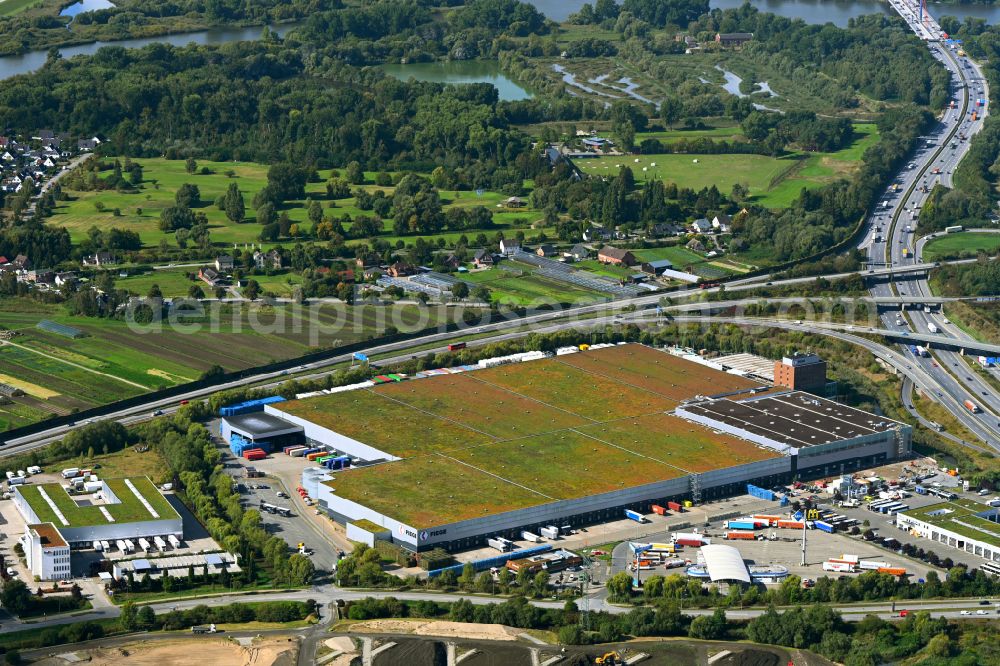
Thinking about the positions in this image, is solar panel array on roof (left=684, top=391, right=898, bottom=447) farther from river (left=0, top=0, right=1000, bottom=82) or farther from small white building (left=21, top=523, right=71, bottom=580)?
river (left=0, top=0, right=1000, bottom=82)

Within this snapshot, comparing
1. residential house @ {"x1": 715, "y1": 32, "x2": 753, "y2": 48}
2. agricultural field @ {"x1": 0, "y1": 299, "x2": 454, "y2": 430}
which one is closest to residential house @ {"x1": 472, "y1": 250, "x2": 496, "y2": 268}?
agricultural field @ {"x1": 0, "y1": 299, "x2": 454, "y2": 430}

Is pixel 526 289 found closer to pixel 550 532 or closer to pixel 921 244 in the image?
pixel 921 244

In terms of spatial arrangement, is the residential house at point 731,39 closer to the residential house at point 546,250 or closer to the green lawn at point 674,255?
the green lawn at point 674,255

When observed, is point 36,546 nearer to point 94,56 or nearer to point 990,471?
point 990,471

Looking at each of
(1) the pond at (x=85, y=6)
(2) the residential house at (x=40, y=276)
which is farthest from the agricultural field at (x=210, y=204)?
(1) the pond at (x=85, y=6)

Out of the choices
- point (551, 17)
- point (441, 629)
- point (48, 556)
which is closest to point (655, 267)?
point (441, 629)

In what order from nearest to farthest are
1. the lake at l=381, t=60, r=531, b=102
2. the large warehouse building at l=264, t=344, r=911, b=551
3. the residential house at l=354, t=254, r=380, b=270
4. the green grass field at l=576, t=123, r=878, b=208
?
the large warehouse building at l=264, t=344, r=911, b=551
the residential house at l=354, t=254, r=380, b=270
the green grass field at l=576, t=123, r=878, b=208
the lake at l=381, t=60, r=531, b=102

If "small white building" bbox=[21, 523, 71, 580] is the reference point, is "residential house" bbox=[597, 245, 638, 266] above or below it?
above
